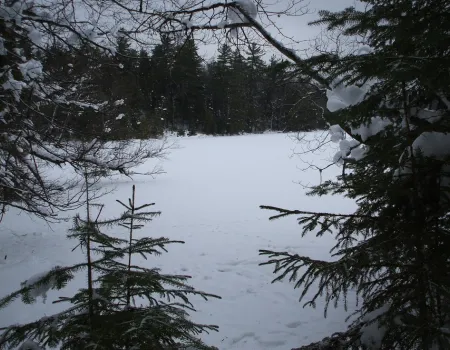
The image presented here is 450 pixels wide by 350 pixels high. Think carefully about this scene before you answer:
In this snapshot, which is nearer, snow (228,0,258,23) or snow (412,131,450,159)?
snow (412,131,450,159)

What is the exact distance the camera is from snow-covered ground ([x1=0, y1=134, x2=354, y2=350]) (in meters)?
4.26

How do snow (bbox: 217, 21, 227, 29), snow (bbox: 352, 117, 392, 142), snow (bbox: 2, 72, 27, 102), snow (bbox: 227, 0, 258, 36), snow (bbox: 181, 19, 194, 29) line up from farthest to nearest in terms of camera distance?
snow (bbox: 181, 19, 194, 29) < snow (bbox: 217, 21, 227, 29) < snow (bbox: 227, 0, 258, 36) < snow (bbox: 2, 72, 27, 102) < snow (bbox: 352, 117, 392, 142)

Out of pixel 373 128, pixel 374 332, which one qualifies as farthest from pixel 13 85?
pixel 374 332

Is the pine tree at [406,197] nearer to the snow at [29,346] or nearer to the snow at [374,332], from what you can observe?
the snow at [374,332]

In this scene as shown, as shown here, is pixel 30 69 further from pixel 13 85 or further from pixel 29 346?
pixel 29 346

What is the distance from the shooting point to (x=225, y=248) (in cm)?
699

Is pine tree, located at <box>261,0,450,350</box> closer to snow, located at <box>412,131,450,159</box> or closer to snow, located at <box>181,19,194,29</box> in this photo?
snow, located at <box>412,131,450,159</box>

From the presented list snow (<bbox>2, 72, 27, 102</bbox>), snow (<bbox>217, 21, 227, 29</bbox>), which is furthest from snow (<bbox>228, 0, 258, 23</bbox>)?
snow (<bbox>2, 72, 27, 102</bbox>)

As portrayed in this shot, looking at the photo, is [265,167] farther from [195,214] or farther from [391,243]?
[391,243]

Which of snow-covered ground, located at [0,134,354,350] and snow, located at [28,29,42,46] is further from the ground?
snow, located at [28,29,42,46]

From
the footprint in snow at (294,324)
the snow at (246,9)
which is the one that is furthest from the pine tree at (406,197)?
the snow at (246,9)

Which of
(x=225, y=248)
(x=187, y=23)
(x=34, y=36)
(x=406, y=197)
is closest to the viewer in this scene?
(x=406, y=197)

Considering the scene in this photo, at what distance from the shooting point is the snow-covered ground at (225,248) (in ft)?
14.0

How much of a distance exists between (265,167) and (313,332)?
13.7 metres
